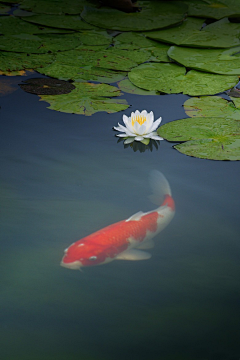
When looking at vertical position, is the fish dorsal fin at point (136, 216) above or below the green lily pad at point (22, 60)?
below

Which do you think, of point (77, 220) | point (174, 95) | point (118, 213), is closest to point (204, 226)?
point (118, 213)

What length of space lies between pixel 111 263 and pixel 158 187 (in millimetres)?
486

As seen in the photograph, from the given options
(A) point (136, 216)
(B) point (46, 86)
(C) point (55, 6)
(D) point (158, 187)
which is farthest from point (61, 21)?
(A) point (136, 216)

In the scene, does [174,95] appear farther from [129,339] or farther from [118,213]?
[129,339]

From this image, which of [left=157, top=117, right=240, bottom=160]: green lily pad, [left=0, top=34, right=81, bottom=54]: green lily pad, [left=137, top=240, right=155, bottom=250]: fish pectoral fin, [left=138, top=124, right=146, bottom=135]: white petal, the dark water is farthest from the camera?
[left=0, top=34, right=81, bottom=54]: green lily pad

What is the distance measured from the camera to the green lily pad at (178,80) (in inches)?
91.4

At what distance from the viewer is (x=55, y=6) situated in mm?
3516

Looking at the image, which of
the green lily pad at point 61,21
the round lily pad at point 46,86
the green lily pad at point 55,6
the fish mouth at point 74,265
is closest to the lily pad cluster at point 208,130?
the round lily pad at point 46,86

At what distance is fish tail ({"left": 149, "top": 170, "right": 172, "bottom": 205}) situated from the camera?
151cm

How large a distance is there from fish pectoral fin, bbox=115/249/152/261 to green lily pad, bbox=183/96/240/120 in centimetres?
A: 111

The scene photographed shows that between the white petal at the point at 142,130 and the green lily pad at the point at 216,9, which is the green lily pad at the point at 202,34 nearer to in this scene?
the green lily pad at the point at 216,9

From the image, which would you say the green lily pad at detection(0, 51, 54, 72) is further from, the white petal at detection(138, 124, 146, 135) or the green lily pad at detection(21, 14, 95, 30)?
the white petal at detection(138, 124, 146, 135)

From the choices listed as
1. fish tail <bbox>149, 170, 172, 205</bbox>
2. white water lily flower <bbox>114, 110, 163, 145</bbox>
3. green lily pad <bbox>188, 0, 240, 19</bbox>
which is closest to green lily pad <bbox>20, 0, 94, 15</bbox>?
green lily pad <bbox>188, 0, 240, 19</bbox>

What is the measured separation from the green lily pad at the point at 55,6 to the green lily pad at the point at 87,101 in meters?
1.53
